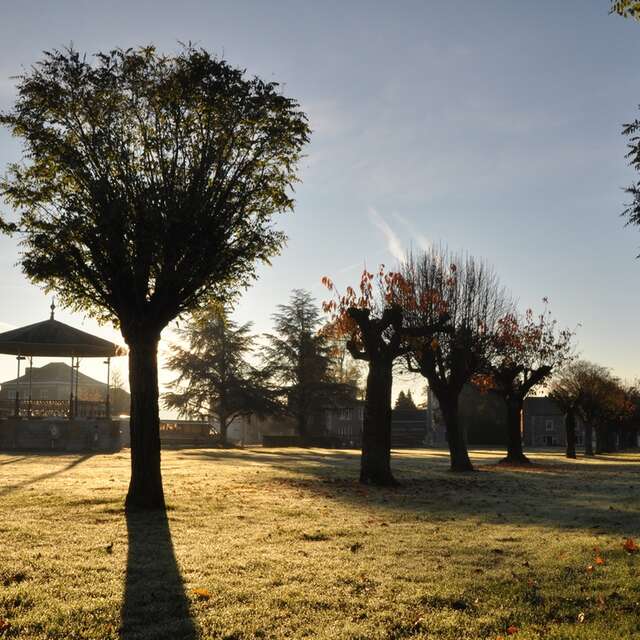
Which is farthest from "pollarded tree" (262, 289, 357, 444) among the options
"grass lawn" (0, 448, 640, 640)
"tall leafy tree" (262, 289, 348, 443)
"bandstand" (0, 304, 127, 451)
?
"grass lawn" (0, 448, 640, 640)

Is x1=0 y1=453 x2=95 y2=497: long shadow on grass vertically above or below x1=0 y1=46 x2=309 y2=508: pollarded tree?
below

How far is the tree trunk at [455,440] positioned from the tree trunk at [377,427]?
9121 mm

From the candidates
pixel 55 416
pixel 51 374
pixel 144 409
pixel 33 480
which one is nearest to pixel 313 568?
pixel 144 409

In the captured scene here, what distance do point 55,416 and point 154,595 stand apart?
36656 millimetres

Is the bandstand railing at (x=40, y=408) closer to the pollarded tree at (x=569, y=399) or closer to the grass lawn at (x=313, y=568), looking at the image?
the grass lawn at (x=313, y=568)

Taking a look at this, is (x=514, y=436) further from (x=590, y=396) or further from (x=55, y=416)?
(x=55, y=416)

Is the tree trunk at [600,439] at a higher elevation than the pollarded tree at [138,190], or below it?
below

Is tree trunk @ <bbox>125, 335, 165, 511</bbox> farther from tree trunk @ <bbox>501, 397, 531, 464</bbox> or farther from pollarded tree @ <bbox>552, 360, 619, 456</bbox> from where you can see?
pollarded tree @ <bbox>552, 360, 619, 456</bbox>

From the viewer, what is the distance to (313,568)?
801 cm

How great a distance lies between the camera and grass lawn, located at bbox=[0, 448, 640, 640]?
19.3 feet

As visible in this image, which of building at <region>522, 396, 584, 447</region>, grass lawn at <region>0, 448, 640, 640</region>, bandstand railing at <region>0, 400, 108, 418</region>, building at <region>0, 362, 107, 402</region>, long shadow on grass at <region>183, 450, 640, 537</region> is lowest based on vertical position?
building at <region>522, 396, 584, 447</region>

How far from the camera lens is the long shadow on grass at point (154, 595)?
18.7 ft

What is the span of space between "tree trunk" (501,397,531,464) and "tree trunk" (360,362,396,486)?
61.8 feet

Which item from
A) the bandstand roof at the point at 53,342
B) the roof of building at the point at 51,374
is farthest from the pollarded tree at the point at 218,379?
the roof of building at the point at 51,374
